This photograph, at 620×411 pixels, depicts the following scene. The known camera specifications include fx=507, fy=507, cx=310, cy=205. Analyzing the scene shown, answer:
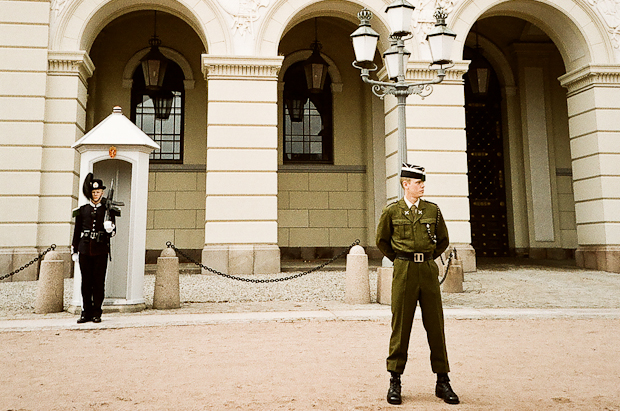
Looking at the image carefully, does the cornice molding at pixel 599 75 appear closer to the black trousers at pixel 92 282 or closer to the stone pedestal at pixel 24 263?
the black trousers at pixel 92 282

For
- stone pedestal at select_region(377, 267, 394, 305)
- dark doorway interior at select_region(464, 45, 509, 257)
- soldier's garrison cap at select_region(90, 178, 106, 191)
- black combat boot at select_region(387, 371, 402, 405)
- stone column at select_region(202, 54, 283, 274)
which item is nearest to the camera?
black combat boot at select_region(387, 371, 402, 405)

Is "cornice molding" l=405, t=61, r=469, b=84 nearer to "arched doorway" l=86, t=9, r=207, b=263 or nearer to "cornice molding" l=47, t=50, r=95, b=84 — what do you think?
"arched doorway" l=86, t=9, r=207, b=263

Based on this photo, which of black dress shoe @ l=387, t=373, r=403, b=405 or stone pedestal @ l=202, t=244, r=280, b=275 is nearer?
black dress shoe @ l=387, t=373, r=403, b=405

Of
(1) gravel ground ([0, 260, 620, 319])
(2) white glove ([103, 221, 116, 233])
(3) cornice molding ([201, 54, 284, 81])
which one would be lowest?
(1) gravel ground ([0, 260, 620, 319])

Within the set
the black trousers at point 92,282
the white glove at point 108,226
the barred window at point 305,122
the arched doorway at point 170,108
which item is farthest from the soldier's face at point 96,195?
the barred window at point 305,122

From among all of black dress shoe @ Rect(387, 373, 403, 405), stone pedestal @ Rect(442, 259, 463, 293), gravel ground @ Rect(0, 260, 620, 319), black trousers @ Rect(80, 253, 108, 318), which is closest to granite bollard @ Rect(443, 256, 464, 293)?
stone pedestal @ Rect(442, 259, 463, 293)

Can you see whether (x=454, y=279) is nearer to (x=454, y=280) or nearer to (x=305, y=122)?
(x=454, y=280)

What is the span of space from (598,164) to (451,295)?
714 centimetres

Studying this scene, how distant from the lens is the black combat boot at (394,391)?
12.6ft

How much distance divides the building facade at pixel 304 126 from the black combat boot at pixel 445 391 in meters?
8.75

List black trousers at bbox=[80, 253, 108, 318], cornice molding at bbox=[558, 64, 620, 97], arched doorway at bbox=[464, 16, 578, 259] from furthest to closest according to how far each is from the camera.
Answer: arched doorway at bbox=[464, 16, 578, 259], cornice molding at bbox=[558, 64, 620, 97], black trousers at bbox=[80, 253, 108, 318]

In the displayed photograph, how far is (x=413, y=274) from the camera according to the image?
4.07 meters

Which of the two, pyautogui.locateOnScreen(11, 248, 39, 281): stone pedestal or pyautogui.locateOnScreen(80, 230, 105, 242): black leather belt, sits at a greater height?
pyautogui.locateOnScreen(80, 230, 105, 242): black leather belt

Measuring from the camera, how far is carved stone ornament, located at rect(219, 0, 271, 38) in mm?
13281
